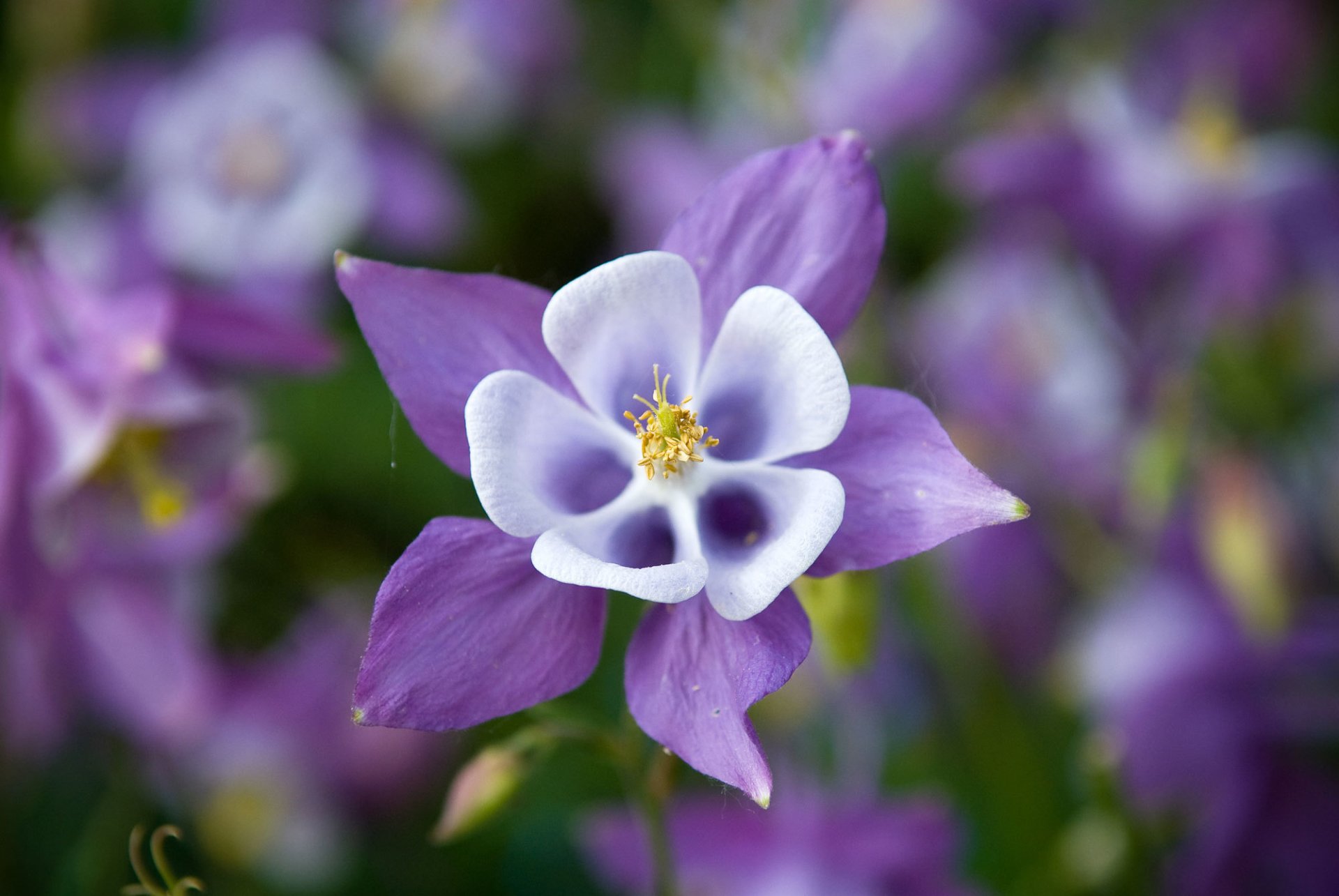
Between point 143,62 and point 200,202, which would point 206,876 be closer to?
point 200,202

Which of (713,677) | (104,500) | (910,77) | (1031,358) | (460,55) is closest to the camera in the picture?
(713,677)

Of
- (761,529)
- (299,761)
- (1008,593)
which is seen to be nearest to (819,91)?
(1008,593)

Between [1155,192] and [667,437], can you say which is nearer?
[667,437]

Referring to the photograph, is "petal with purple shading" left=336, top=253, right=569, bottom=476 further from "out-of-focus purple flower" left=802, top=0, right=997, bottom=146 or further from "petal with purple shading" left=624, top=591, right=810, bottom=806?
"out-of-focus purple flower" left=802, top=0, right=997, bottom=146

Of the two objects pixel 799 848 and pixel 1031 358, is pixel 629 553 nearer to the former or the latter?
pixel 799 848

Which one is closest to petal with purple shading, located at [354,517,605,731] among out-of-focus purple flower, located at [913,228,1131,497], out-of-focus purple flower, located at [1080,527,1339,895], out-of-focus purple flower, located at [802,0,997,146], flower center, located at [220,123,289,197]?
out-of-focus purple flower, located at [1080,527,1339,895]
